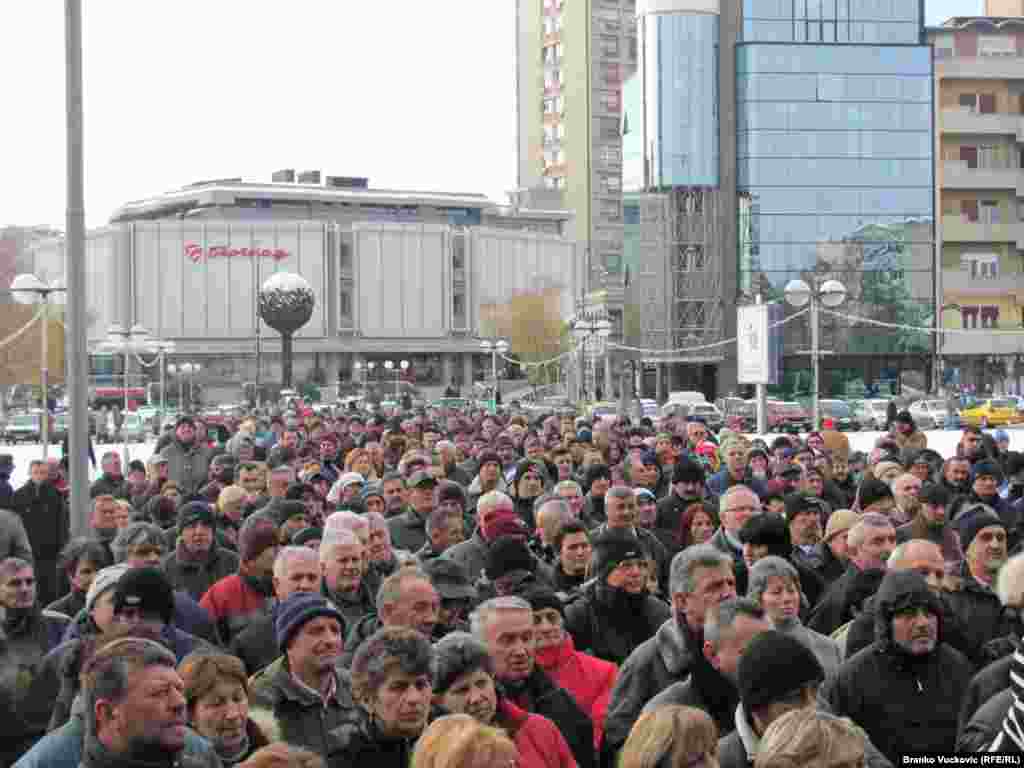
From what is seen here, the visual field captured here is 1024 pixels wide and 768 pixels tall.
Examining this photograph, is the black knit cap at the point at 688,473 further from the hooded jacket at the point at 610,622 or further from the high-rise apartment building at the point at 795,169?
the high-rise apartment building at the point at 795,169

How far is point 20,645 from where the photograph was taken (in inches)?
297

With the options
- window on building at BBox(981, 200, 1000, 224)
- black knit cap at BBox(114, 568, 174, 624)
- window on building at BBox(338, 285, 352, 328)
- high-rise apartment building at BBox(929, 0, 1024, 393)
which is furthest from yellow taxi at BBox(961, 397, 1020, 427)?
window on building at BBox(338, 285, 352, 328)

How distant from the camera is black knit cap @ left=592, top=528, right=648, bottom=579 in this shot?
23.9 feet

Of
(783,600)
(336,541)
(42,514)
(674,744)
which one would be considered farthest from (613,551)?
(42,514)

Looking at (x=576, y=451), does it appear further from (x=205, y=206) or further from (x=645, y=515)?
(x=205, y=206)

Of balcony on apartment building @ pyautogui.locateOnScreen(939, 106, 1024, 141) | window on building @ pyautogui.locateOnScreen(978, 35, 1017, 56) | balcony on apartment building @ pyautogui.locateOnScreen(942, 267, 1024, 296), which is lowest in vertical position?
balcony on apartment building @ pyautogui.locateOnScreen(942, 267, 1024, 296)

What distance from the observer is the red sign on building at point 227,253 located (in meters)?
101

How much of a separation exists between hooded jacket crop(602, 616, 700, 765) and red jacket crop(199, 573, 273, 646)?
248cm

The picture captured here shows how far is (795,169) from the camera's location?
7788cm

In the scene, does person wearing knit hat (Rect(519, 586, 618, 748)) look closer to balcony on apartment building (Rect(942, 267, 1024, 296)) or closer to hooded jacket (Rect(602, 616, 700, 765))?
hooded jacket (Rect(602, 616, 700, 765))

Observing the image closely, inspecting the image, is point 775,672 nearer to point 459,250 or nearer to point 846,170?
point 846,170

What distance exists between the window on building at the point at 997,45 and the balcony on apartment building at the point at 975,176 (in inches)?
219

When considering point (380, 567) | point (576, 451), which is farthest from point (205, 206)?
point (380, 567)

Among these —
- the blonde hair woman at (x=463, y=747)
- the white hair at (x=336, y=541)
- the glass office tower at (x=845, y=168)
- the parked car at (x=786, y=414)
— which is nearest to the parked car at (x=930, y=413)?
the parked car at (x=786, y=414)
